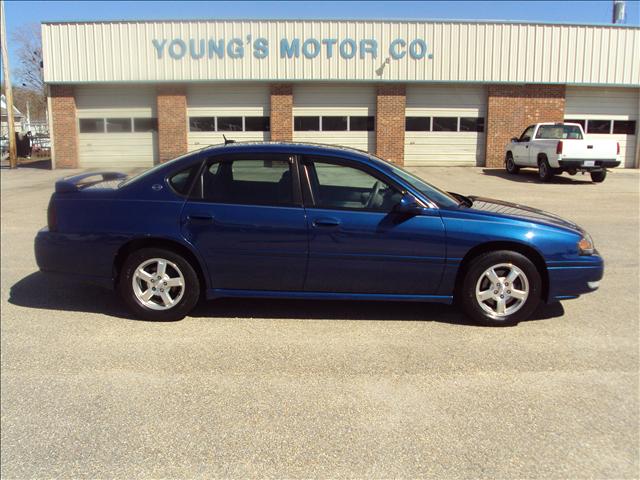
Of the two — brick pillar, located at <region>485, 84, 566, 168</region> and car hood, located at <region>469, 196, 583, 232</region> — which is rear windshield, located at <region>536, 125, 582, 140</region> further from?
car hood, located at <region>469, 196, 583, 232</region>

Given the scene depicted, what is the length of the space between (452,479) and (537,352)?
1.84 m

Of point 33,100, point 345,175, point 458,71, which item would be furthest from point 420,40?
point 33,100

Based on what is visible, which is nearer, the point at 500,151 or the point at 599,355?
the point at 599,355

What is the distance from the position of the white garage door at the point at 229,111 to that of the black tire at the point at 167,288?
59.3 feet

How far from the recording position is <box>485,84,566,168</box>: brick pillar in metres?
22.2

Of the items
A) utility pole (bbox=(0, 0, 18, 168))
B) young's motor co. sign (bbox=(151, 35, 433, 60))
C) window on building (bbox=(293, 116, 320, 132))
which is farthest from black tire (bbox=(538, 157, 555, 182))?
utility pole (bbox=(0, 0, 18, 168))

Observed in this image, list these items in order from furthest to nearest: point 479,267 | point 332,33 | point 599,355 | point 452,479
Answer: point 332,33
point 479,267
point 599,355
point 452,479

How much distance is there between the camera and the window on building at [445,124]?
22.6m

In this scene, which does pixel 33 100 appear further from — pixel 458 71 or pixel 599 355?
pixel 599 355

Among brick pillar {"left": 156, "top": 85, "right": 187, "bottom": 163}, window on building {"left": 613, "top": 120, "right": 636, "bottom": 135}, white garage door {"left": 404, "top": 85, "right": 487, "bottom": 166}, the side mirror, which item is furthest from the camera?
window on building {"left": 613, "top": 120, "right": 636, "bottom": 135}

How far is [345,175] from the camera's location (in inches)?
193

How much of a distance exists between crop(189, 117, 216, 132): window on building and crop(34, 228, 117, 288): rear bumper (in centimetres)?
1823

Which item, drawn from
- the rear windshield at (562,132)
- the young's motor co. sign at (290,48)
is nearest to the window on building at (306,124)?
the young's motor co. sign at (290,48)

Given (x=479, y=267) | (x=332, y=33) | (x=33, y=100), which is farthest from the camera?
(x=33, y=100)
